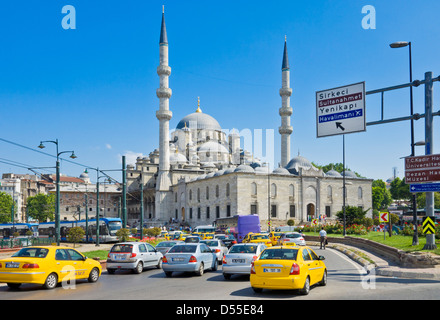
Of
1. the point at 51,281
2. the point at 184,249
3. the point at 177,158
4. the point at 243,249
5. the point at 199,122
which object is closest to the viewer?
the point at 51,281

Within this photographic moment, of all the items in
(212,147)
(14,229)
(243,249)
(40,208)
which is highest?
(212,147)

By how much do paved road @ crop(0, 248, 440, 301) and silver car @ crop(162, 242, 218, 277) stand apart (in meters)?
0.39

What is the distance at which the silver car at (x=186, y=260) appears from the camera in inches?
655

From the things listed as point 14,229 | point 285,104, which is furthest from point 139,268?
point 285,104

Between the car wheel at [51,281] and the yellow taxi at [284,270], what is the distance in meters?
5.81

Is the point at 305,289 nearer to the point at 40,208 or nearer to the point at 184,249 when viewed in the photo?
the point at 184,249

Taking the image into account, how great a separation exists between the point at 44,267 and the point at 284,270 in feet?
22.2

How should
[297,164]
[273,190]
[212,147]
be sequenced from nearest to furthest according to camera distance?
[273,190]
[297,164]
[212,147]

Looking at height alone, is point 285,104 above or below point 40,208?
above

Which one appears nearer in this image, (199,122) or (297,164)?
(297,164)

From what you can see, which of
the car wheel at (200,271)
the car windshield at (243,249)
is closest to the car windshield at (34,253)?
the car wheel at (200,271)

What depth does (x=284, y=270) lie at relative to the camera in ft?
38.1
